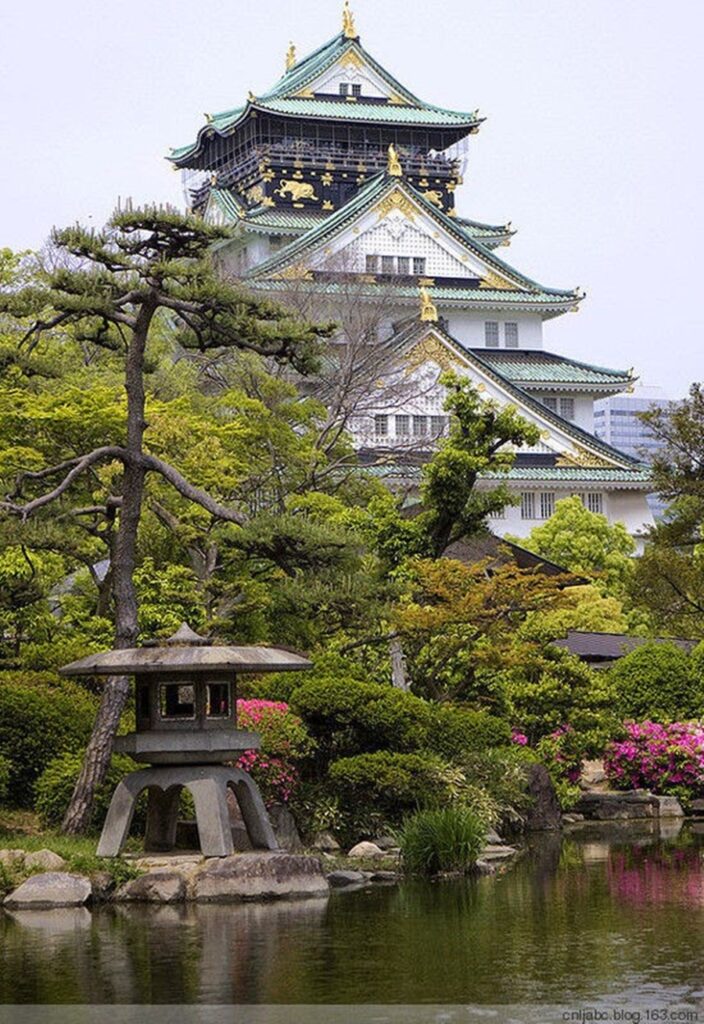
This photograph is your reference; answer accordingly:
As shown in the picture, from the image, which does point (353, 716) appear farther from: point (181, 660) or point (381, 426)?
point (381, 426)

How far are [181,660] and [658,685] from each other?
1394 centimetres

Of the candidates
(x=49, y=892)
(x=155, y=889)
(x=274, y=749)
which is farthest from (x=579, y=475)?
(x=49, y=892)

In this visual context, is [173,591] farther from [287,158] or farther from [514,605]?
[287,158]

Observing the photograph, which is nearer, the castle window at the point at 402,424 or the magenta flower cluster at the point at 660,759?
the magenta flower cluster at the point at 660,759

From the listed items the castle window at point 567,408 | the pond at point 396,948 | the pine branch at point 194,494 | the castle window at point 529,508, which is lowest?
the pond at point 396,948

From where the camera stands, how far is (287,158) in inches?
2286

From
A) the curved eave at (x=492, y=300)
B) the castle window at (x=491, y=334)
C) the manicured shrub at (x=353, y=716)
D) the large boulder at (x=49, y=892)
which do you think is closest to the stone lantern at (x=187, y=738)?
the large boulder at (x=49, y=892)

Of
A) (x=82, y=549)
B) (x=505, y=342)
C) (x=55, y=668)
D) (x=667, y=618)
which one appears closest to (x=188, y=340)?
(x=82, y=549)

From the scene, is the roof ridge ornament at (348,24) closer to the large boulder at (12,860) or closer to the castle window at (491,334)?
the castle window at (491,334)

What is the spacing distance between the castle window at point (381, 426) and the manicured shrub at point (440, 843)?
26.4 m

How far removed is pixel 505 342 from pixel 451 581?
110ft

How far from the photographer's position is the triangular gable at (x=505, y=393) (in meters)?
48.3

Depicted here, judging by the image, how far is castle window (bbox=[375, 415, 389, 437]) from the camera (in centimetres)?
4591

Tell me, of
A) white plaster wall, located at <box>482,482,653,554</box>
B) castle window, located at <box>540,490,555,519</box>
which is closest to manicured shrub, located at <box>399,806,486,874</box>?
white plaster wall, located at <box>482,482,653,554</box>
